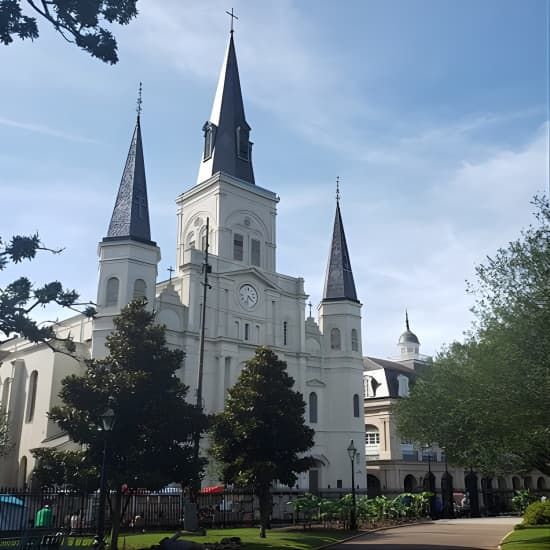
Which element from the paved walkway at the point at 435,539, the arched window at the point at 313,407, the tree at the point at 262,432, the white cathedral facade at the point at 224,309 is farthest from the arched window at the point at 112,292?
the paved walkway at the point at 435,539

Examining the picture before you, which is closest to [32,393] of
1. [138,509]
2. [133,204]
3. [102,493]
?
[133,204]

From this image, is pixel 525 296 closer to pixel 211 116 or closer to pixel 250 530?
pixel 250 530

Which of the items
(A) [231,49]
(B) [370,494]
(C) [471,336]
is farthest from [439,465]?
(A) [231,49]

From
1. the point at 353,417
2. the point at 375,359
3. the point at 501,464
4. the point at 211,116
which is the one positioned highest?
the point at 211,116

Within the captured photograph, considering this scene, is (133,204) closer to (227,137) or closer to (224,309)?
(224,309)

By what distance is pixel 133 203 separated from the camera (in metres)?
47.2

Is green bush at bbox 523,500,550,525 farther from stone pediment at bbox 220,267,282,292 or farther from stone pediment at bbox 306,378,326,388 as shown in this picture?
stone pediment at bbox 220,267,282,292

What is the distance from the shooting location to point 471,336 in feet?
99.3

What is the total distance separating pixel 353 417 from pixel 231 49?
114ft

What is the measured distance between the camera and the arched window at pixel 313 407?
52.8m

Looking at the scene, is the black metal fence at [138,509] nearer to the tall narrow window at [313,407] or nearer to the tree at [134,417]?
the tree at [134,417]

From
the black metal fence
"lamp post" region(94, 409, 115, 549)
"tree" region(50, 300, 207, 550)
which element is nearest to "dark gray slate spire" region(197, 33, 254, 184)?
the black metal fence

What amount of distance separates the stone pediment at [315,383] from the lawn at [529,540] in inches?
1079

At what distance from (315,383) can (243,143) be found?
21.3 metres
